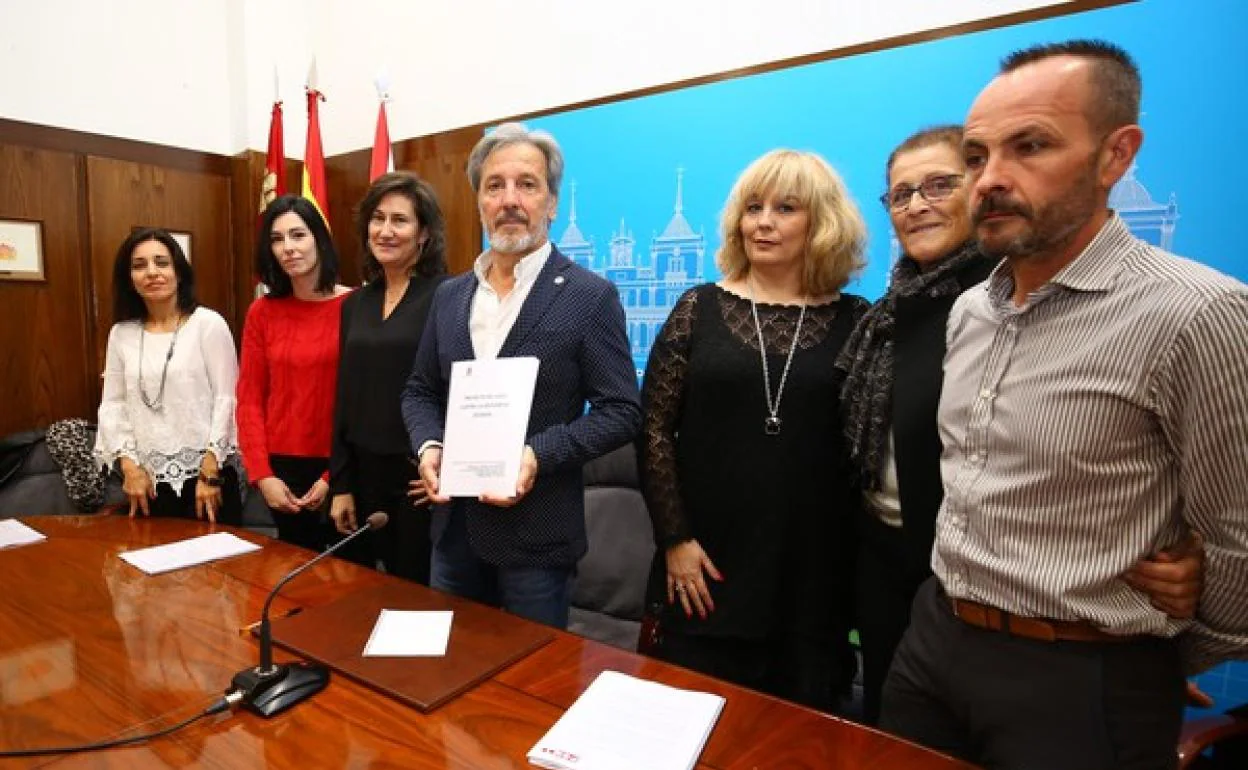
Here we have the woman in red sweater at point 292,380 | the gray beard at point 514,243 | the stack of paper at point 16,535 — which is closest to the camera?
the gray beard at point 514,243

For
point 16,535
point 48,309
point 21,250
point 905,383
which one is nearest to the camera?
point 905,383

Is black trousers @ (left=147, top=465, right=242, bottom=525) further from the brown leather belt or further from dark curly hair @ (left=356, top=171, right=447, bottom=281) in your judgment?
the brown leather belt

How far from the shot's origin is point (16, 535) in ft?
6.33

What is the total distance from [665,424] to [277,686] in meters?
0.93

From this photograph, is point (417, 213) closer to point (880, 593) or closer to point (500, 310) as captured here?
point (500, 310)

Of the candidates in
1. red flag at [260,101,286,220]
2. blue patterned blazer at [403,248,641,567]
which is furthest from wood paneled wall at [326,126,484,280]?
blue patterned blazer at [403,248,641,567]

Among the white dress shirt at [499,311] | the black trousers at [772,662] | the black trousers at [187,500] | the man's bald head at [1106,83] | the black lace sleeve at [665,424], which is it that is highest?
the man's bald head at [1106,83]

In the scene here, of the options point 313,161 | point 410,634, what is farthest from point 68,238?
point 410,634

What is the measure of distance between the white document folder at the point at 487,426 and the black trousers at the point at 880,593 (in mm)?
787

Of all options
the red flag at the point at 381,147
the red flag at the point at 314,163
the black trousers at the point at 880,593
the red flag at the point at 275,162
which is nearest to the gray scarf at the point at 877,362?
the black trousers at the point at 880,593

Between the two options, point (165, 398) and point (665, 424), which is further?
point (165, 398)

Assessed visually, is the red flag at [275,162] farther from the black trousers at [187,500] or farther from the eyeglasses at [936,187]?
the eyeglasses at [936,187]

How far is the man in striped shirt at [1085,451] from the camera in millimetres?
940

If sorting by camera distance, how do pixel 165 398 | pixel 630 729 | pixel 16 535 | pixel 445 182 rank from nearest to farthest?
pixel 630 729 → pixel 16 535 → pixel 165 398 → pixel 445 182
